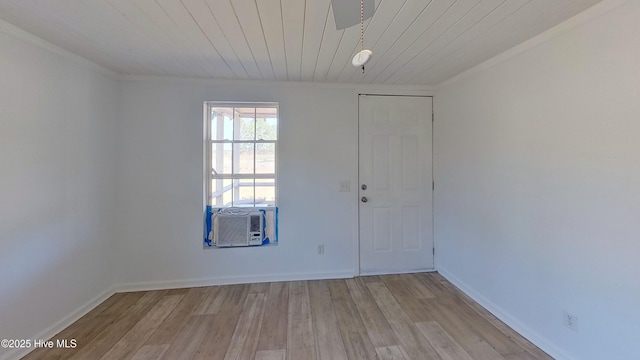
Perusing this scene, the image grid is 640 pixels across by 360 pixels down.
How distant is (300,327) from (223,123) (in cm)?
230

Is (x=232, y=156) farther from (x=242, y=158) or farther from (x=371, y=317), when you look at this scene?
(x=371, y=317)

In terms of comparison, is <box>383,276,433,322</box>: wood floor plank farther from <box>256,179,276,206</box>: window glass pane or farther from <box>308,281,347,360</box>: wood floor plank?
<box>256,179,276,206</box>: window glass pane

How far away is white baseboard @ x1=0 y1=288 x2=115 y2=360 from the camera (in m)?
1.83

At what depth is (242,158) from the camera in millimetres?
3092

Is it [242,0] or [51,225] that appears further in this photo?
[51,225]

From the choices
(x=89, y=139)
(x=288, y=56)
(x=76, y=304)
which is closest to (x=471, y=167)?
(x=288, y=56)

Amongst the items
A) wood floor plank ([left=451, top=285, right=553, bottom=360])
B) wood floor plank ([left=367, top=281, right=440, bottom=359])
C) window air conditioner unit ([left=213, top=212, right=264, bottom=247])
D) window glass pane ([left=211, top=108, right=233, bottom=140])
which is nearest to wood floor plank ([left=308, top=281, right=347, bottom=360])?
wood floor plank ([left=367, top=281, right=440, bottom=359])

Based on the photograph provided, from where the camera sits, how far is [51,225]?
210cm

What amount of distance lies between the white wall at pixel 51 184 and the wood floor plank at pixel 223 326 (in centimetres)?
123

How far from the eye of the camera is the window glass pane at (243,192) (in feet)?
10.2

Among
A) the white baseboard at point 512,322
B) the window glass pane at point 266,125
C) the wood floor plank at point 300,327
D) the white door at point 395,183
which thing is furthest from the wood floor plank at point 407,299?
the window glass pane at point 266,125

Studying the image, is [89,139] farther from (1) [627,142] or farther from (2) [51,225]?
(1) [627,142]

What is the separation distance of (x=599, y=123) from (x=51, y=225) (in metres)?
3.89

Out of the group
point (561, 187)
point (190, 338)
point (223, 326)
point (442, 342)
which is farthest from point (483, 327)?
point (190, 338)
